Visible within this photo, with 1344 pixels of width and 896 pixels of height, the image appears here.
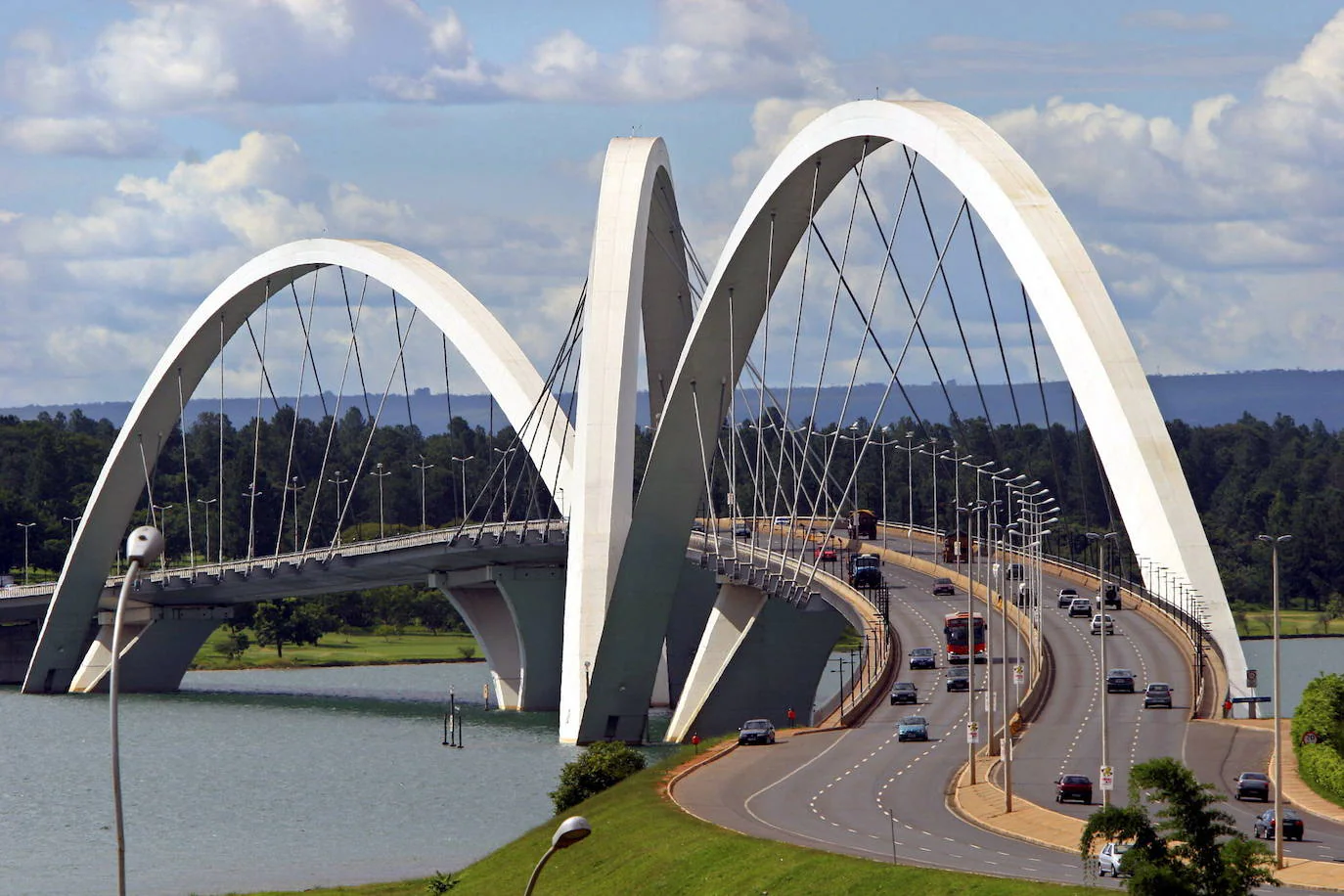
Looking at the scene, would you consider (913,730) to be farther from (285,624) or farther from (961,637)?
(285,624)

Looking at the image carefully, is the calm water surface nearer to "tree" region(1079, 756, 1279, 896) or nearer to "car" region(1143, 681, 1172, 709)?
"car" region(1143, 681, 1172, 709)

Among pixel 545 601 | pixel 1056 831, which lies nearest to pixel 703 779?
pixel 1056 831

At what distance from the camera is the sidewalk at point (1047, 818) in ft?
137

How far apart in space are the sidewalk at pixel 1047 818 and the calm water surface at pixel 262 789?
1315 cm

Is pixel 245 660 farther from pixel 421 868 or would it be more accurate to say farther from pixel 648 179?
pixel 421 868

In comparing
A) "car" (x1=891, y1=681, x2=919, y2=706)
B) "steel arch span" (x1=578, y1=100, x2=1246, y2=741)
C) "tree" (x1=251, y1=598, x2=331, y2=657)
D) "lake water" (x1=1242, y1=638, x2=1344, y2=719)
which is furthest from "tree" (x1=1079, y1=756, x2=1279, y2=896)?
"tree" (x1=251, y1=598, x2=331, y2=657)

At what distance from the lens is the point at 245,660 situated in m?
164

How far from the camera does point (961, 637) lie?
298 ft

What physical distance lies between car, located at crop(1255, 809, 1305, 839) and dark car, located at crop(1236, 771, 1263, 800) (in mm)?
5277

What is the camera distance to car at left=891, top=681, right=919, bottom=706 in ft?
259

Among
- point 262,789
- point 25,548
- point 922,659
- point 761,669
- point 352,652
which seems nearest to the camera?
point 262,789

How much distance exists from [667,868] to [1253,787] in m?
14.8

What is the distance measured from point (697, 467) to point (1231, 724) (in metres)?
26.9

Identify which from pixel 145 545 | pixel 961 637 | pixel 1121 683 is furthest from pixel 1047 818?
pixel 961 637
